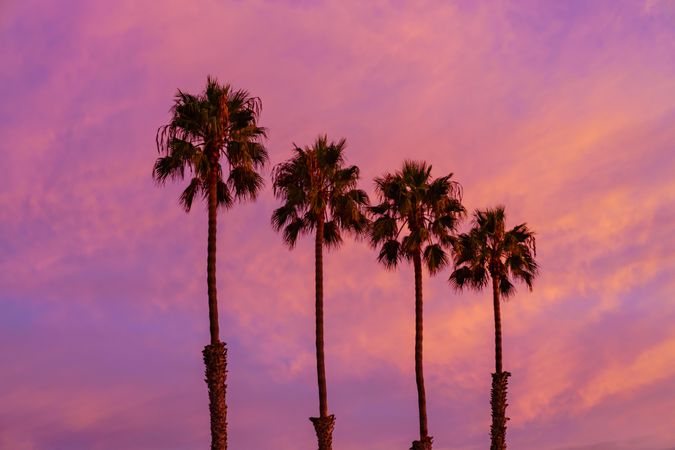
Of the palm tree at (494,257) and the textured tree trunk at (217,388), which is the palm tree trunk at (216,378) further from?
the palm tree at (494,257)

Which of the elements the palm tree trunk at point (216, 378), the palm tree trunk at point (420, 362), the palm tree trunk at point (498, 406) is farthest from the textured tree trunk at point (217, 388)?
the palm tree trunk at point (498, 406)

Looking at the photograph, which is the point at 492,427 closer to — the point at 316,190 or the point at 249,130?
the point at 316,190

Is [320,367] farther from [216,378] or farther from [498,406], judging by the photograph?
[498,406]

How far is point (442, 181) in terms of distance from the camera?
65.7 meters

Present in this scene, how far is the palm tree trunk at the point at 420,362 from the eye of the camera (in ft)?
199

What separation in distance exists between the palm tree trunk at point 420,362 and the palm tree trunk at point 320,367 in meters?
7.44

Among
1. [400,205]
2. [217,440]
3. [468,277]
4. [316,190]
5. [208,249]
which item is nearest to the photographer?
[217,440]

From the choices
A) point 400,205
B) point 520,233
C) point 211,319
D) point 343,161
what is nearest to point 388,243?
point 400,205

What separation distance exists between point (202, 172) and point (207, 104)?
3.81 m

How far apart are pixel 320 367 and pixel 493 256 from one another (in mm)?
20067

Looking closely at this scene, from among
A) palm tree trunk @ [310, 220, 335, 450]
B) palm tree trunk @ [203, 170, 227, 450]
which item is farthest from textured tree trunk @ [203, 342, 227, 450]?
palm tree trunk @ [310, 220, 335, 450]

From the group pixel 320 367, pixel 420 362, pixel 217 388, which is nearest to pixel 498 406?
pixel 420 362

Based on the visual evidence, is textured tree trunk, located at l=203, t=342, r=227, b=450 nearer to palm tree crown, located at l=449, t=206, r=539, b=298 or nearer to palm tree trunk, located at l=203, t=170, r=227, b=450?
palm tree trunk, located at l=203, t=170, r=227, b=450

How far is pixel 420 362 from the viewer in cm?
6234
